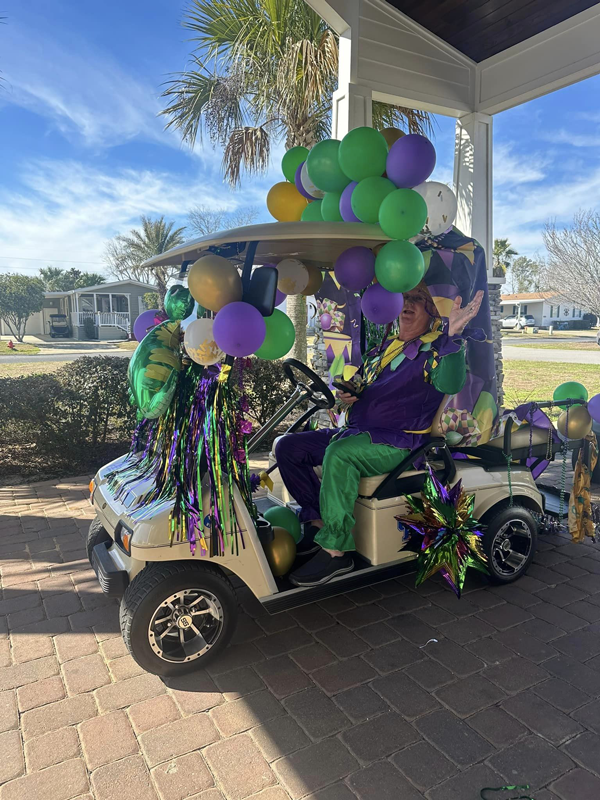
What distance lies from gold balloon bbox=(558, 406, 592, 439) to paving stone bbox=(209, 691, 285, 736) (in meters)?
2.55

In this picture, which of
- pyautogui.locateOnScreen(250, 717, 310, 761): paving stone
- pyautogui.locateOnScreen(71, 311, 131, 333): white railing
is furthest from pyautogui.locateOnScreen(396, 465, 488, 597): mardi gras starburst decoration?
pyautogui.locateOnScreen(71, 311, 131, 333): white railing

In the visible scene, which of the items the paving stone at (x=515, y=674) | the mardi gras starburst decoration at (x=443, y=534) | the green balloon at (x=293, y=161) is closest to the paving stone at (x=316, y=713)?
the paving stone at (x=515, y=674)

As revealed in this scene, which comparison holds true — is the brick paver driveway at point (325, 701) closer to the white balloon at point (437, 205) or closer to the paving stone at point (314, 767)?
the paving stone at point (314, 767)

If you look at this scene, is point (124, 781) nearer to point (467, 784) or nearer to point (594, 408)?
point (467, 784)

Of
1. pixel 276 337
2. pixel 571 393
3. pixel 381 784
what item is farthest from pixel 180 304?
pixel 571 393

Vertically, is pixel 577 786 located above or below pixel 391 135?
below

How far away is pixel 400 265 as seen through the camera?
98.3 inches

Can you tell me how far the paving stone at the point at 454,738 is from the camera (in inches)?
78.4

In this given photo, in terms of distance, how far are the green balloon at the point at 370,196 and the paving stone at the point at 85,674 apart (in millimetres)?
2580

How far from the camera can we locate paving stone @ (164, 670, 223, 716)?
2283 millimetres

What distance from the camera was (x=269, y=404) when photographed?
6.55 metres

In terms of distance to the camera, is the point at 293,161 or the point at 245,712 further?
the point at 293,161

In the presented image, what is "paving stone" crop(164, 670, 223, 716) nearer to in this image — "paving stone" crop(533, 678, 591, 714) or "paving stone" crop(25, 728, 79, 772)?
"paving stone" crop(25, 728, 79, 772)

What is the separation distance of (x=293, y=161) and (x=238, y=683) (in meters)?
3.22
